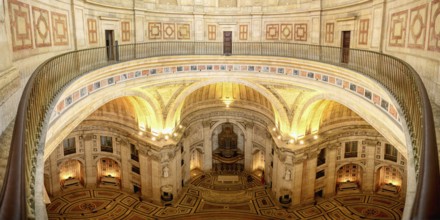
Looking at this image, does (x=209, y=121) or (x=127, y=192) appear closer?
(x=127, y=192)

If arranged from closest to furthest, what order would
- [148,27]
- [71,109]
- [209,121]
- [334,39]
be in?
[71,109]
[334,39]
[148,27]
[209,121]

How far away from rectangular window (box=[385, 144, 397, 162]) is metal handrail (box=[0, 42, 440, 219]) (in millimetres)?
6308

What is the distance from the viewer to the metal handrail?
9.68 ft

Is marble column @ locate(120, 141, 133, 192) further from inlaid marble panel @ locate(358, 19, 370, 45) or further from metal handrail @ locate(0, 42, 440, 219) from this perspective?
inlaid marble panel @ locate(358, 19, 370, 45)

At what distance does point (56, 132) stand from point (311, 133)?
1129cm

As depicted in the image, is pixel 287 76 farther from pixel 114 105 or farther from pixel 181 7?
pixel 114 105

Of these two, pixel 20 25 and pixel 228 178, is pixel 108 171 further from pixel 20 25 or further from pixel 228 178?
pixel 20 25

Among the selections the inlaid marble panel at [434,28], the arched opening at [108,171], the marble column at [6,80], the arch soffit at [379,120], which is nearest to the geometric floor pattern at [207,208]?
the arched opening at [108,171]

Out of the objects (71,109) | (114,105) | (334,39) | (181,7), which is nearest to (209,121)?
(114,105)

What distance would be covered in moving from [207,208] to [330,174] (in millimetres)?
6129

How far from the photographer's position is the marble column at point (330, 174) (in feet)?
55.9

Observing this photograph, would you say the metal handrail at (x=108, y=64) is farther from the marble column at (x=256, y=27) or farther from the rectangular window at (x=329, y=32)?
the marble column at (x=256, y=27)

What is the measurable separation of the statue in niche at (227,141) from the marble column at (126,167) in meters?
5.43

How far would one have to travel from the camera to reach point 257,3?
634 inches
